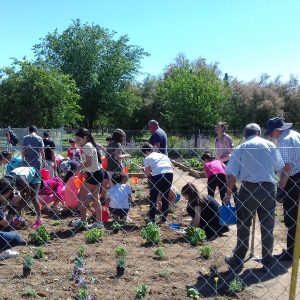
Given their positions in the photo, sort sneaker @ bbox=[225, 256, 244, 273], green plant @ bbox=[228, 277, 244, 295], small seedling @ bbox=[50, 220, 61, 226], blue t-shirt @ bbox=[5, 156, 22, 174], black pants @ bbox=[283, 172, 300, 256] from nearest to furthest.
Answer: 1. green plant @ bbox=[228, 277, 244, 295]
2. sneaker @ bbox=[225, 256, 244, 273]
3. black pants @ bbox=[283, 172, 300, 256]
4. small seedling @ bbox=[50, 220, 61, 226]
5. blue t-shirt @ bbox=[5, 156, 22, 174]

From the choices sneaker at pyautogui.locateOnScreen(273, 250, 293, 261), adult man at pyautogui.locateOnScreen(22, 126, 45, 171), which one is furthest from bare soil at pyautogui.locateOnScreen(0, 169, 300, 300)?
adult man at pyautogui.locateOnScreen(22, 126, 45, 171)

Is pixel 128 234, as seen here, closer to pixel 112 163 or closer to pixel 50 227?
pixel 50 227

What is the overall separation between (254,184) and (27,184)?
10.6 ft

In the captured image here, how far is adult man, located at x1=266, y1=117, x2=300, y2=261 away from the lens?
492cm

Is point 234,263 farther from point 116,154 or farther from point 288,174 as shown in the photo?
point 116,154

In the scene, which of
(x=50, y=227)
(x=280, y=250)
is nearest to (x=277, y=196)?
(x=280, y=250)

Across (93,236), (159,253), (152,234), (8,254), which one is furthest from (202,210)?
(8,254)

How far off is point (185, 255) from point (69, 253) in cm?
139

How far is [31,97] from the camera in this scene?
25016mm

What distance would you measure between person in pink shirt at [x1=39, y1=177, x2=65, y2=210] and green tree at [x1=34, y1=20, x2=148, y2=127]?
2978 centimetres

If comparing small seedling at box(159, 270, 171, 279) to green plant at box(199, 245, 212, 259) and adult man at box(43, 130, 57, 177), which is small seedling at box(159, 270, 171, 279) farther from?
adult man at box(43, 130, 57, 177)

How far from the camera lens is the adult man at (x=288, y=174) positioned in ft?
16.1

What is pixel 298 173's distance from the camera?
5062 mm

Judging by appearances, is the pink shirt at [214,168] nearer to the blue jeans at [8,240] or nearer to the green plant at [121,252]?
the green plant at [121,252]
